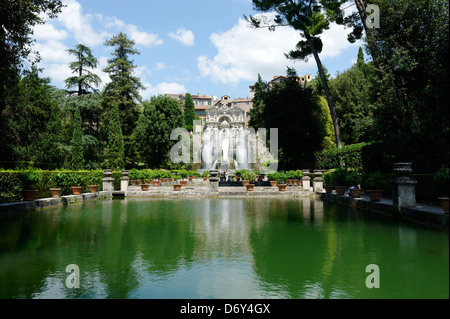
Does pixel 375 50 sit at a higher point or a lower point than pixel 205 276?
higher

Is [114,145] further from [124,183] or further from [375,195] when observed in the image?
[375,195]

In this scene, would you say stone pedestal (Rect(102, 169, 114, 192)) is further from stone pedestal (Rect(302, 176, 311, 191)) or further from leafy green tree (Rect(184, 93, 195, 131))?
leafy green tree (Rect(184, 93, 195, 131))

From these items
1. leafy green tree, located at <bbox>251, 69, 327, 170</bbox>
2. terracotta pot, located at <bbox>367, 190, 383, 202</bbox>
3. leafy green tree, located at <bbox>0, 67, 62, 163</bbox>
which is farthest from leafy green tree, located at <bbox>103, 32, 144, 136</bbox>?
terracotta pot, located at <bbox>367, 190, 383, 202</bbox>

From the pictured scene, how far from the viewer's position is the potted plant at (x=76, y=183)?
1593 centimetres

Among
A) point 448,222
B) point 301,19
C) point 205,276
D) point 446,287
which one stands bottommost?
point 205,276

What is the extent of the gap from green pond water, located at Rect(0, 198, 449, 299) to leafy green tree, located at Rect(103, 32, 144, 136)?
33550 millimetres

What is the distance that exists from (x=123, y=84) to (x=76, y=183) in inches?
1059

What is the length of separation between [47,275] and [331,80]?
35.5 meters

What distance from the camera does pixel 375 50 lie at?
15.5m

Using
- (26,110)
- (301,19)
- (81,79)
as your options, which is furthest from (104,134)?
(301,19)

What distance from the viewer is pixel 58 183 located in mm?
15406

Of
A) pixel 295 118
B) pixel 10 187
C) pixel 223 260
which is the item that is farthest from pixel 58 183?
pixel 295 118
